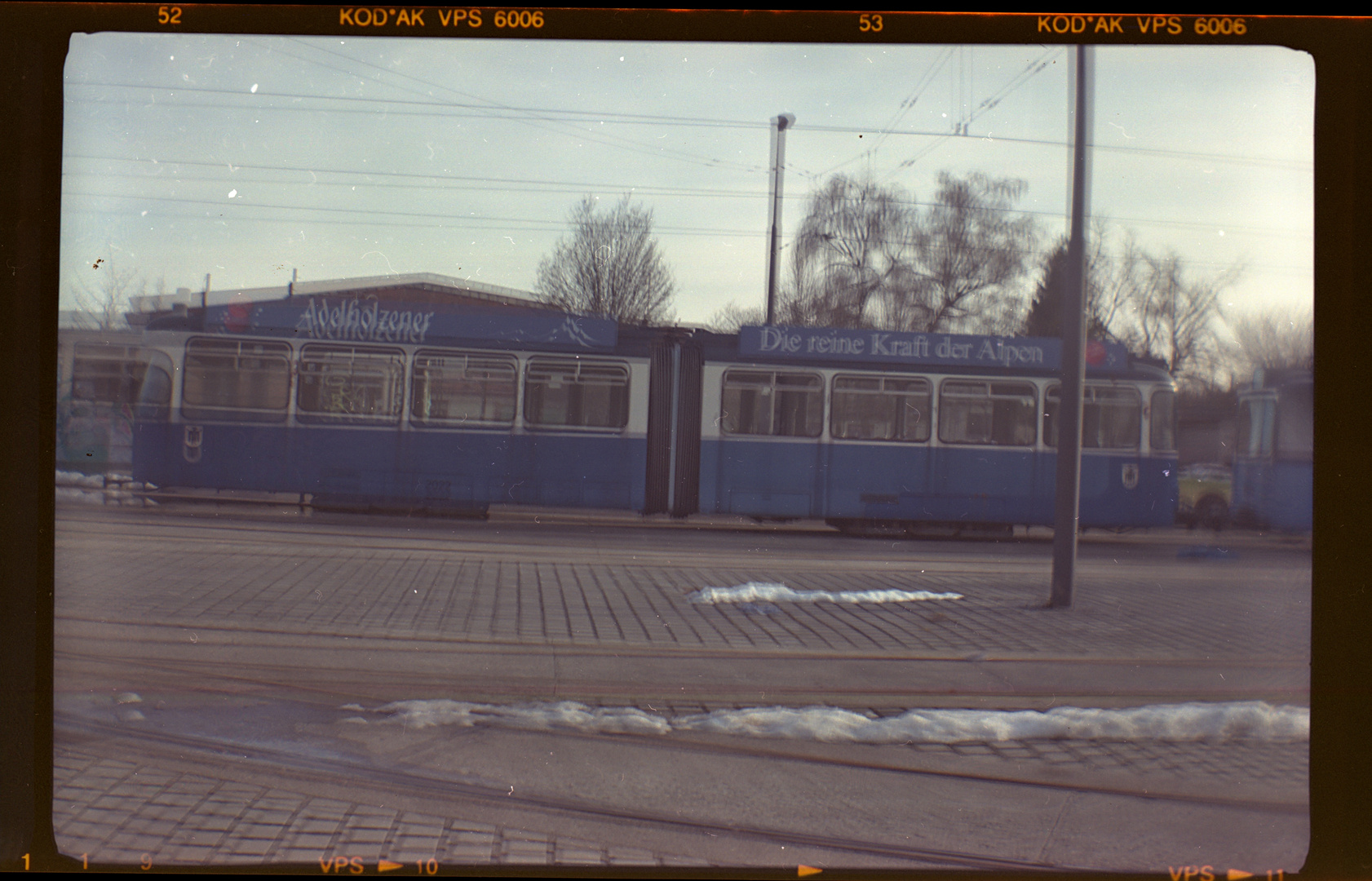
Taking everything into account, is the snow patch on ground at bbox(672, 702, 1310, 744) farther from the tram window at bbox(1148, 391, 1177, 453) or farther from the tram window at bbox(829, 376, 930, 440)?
the tram window at bbox(829, 376, 930, 440)

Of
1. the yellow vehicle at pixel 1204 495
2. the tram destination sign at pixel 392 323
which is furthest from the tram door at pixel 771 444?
the yellow vehicle at pixel 1204 495

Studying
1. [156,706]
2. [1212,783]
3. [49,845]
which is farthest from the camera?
[156,706]

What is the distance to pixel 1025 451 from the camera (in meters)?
4.70

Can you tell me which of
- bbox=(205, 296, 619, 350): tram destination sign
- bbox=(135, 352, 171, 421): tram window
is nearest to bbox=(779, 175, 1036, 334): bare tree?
bbox=(205, 296, 619, 350): tram destination sign

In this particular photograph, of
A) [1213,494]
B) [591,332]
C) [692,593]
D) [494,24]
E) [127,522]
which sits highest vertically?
[494,24]

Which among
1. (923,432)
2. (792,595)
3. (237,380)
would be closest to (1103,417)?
(923,432)

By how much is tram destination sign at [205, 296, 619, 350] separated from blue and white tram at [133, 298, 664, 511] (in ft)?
0.05

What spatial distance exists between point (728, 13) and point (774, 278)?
170 cm

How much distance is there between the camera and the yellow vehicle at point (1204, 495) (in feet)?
10.6

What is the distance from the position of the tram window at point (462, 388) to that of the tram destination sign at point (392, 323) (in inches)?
13.0

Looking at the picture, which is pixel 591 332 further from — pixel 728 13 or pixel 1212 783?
pixel 1212 783

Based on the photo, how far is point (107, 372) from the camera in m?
3.12

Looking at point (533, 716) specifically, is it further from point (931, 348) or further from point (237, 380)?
point (237, 380)

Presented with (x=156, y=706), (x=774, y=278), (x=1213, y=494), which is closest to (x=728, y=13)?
(x=774, y=278)
